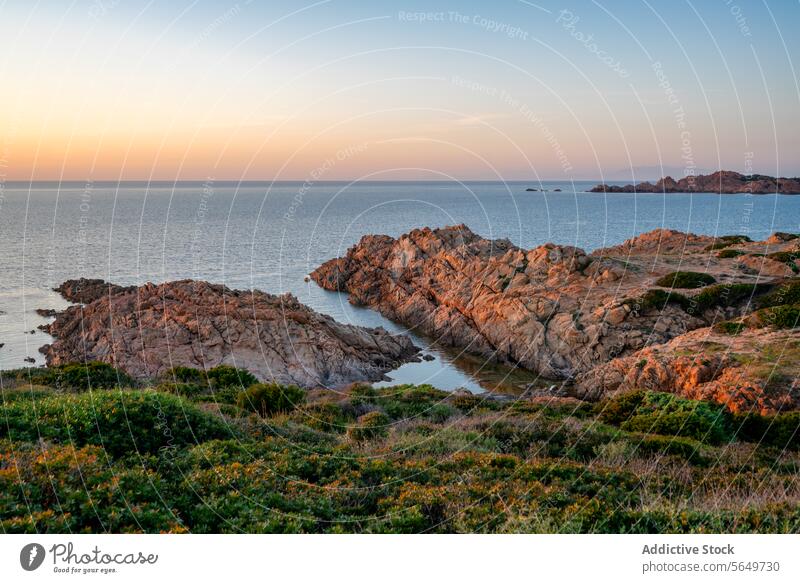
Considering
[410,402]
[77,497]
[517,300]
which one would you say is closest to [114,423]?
[77,497]

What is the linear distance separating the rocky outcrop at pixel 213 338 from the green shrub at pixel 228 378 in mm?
6293

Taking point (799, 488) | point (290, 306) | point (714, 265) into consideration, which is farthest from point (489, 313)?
point (799, 488)

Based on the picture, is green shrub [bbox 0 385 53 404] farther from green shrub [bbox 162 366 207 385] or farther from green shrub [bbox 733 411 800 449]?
green shrub [bbox 733 411 800 449]

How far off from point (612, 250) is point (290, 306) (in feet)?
117

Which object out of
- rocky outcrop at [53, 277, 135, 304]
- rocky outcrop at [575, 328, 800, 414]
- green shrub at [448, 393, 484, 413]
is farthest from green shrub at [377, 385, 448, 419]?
rocky outcrop at [53, 277, 135, 304]

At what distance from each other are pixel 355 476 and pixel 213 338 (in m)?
25.0

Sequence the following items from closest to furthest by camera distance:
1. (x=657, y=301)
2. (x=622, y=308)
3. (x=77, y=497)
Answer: (x=77, y=497) → (x=657, y=301) → (x=622, y=308)

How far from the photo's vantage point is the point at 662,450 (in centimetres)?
1467

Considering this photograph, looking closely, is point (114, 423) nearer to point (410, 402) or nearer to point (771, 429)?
point (410, 402)

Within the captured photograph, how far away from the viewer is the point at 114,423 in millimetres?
11492

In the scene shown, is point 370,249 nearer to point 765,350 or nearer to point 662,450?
point 765,350

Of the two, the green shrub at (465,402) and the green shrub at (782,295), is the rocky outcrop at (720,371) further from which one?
the green shrub at (465,402)

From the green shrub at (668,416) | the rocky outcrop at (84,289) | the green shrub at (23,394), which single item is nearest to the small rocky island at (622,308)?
the green shrub at (668,416)

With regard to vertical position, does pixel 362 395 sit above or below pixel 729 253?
below
